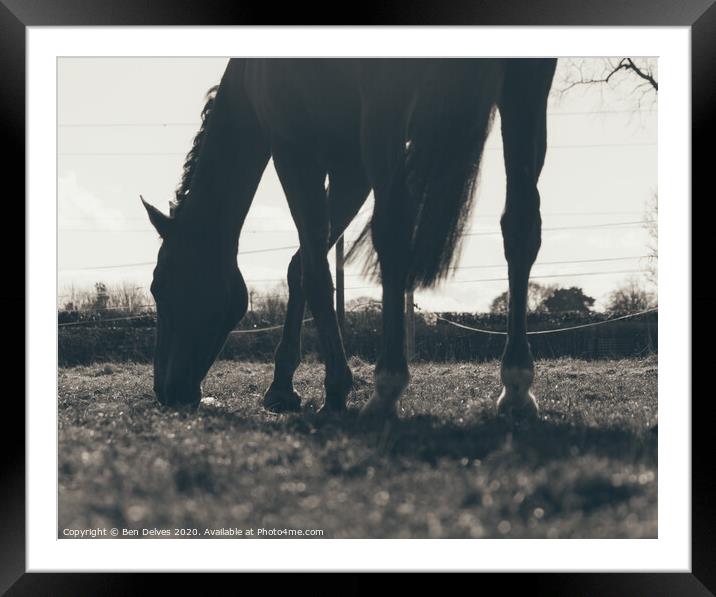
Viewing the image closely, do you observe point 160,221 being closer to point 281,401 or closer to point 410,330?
point 281,401

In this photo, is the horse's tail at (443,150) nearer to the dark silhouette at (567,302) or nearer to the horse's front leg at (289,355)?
the horse's front leg at (289,355)

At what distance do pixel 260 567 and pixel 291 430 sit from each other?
2.96ft

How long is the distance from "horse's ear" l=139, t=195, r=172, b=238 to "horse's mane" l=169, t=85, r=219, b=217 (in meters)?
0.23

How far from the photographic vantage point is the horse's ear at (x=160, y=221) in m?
5.77

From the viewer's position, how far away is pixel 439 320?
1330cm

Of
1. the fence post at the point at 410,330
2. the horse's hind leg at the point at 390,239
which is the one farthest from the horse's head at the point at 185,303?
the fence post at the point at 410,330

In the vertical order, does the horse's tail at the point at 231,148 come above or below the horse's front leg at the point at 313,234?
above

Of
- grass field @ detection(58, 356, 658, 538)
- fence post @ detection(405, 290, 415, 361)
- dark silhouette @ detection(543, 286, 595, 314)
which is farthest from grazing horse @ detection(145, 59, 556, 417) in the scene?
dark silhouette @ detection(543, 286, 595, 314)

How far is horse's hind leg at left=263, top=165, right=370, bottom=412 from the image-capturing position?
6129 mm

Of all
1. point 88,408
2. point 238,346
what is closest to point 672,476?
point 88,408

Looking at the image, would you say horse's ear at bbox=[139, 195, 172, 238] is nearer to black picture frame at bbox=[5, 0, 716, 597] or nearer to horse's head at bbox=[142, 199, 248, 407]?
horse's head at bbox=[142, 199, 248, 407]

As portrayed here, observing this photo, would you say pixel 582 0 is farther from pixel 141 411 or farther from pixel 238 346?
pixel 238 346

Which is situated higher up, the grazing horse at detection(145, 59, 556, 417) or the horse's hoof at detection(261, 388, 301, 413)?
the grazing horse at detection(145, 59, 556, 417)

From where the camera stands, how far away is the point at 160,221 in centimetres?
582
